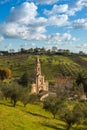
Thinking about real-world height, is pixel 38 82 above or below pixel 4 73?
below

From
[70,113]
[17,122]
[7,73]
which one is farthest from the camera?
[7,73]

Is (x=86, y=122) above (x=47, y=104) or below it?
below

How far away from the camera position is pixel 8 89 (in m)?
85.1

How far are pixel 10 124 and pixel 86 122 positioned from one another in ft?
98.1

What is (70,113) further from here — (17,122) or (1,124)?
(1,124)

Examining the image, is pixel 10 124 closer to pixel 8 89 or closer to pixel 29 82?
pixel 8 89

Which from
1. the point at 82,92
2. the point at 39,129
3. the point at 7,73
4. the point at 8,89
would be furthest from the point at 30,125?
the point at 7,73

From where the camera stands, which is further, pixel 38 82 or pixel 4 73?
pixel 4 73

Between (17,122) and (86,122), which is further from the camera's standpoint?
(86,122)

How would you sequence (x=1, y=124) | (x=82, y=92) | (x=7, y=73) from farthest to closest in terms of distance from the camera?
(x=7, y=73) < (x=82, y=92) < (x=1, y=124)

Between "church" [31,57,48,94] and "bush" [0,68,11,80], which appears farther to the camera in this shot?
"bush" [0,68,11,80]

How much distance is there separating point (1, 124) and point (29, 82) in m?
95.7

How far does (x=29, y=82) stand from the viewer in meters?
148

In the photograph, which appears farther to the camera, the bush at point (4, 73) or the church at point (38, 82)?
the bush at point (4, 73)
